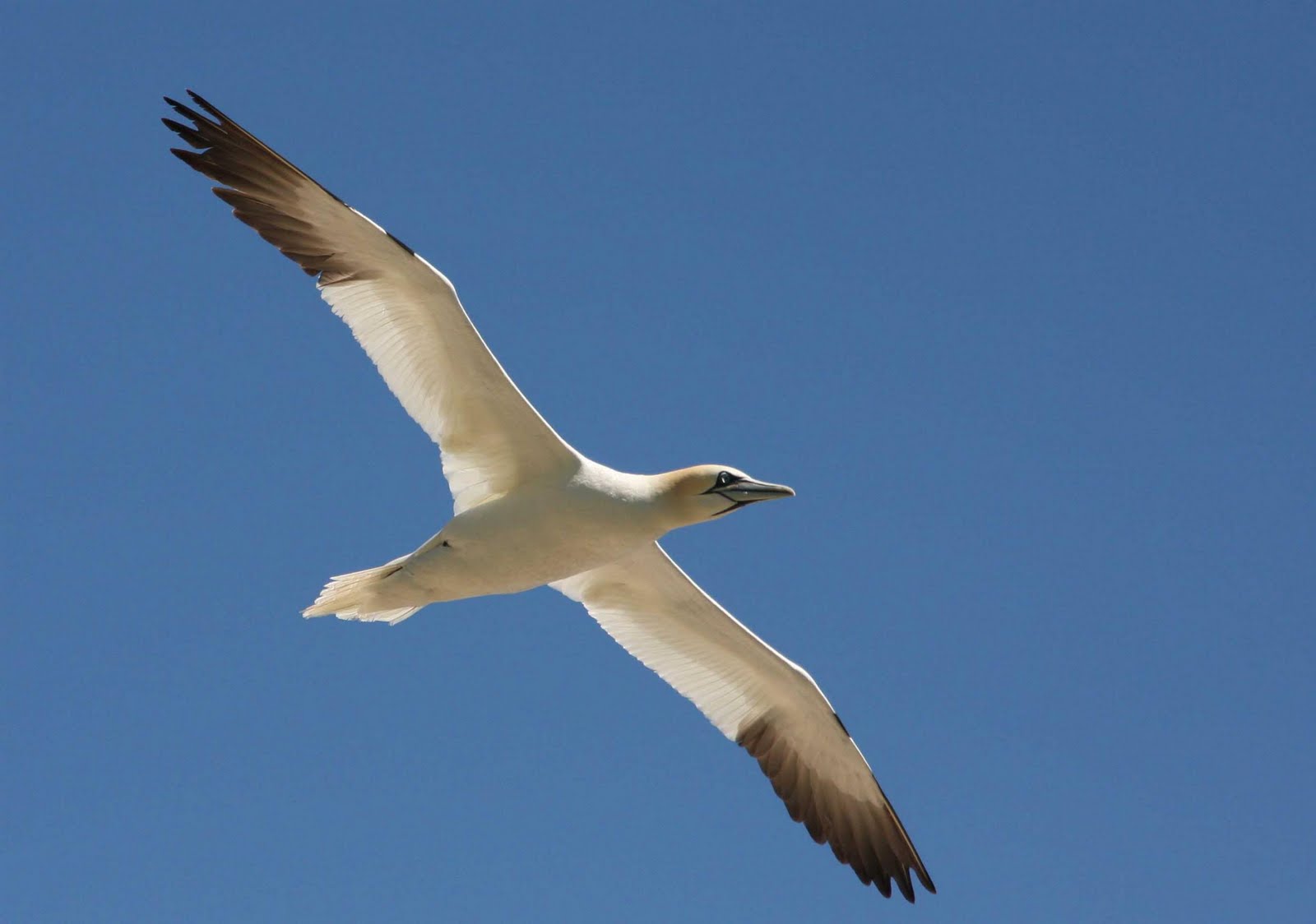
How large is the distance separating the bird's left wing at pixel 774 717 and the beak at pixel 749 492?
5.99 feet

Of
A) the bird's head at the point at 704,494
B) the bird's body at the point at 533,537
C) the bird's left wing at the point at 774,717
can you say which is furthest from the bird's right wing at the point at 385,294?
the bird's left wing at the point at 774,717

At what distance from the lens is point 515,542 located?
1147 centimetres

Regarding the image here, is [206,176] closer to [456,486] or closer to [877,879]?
[456,486]

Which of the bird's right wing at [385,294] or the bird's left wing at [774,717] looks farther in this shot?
the bird's left wing at [774,717]

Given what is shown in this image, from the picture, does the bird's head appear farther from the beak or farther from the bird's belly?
the bird's belly

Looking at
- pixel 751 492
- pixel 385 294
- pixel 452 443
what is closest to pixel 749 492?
pixel 751 492

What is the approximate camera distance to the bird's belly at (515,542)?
37.6ft

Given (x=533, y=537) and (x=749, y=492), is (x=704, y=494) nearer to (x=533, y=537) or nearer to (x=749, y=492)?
(x=749, y=492)

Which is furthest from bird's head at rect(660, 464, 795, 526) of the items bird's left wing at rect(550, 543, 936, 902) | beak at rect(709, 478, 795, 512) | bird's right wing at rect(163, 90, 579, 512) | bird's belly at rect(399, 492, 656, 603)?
bird's left wing at rect(550, 543, 936, 902)

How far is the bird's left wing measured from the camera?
43.7 ft

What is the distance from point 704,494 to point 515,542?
4.51 feet

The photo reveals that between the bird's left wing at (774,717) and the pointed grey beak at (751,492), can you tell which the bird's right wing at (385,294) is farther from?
the bird's left wing at (774,717)

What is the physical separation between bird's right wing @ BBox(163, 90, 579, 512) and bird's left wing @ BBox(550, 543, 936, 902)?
6.54ft

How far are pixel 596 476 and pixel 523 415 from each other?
0.68 m
